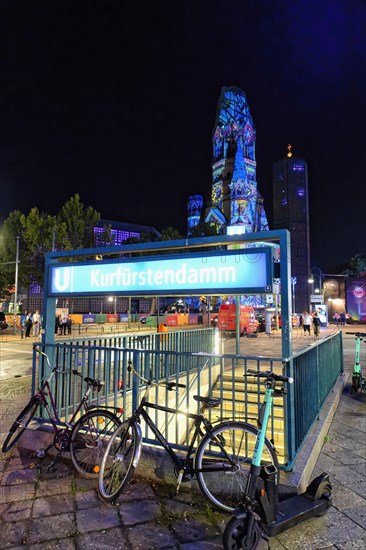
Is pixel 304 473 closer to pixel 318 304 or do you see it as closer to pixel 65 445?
pixel 65 445

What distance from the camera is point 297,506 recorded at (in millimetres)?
3146

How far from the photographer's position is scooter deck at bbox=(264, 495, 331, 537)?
2865 mm

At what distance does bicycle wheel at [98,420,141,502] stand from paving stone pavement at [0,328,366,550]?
0.14m

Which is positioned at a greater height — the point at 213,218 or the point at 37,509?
the point at 213,218

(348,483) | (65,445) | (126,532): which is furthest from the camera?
(65,445)

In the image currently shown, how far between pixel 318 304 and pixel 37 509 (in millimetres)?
37771

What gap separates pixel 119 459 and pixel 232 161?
10941 cm

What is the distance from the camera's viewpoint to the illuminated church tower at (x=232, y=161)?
9856cm

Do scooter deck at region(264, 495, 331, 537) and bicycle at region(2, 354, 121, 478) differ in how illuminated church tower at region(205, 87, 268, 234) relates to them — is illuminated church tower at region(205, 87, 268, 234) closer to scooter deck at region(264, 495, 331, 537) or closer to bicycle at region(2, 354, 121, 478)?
bicycle at region(2, 354, 121, 478)

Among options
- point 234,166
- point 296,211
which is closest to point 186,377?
point 296,211

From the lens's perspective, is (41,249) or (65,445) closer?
(65,445)

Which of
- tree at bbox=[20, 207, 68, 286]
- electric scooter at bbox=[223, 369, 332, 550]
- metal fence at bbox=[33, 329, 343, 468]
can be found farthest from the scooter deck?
tree at bbox=[20, 207, 68, 286]

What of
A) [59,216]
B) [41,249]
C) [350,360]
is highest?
[59,216]

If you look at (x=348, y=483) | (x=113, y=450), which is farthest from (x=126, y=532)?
(x=348, y=483)
